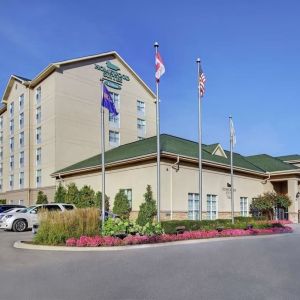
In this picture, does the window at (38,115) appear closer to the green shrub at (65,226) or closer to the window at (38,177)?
the window at (38,177)

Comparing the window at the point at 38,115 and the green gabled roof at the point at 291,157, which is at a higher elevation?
the window at the point at 38,115

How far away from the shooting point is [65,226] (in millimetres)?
15594

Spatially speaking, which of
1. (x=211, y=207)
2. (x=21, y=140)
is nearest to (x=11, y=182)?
(x=21, y=140)

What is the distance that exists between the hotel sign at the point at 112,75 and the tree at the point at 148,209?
65.4 feet

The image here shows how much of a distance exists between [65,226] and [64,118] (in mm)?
24787

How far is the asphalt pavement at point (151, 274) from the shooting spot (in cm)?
765

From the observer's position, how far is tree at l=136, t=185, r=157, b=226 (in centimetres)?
2509

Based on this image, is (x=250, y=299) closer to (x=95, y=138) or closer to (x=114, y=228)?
(x=114, y=228)

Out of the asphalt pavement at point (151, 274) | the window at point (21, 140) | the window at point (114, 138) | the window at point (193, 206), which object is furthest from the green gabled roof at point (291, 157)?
the asphalt pavement at point (151, 274)

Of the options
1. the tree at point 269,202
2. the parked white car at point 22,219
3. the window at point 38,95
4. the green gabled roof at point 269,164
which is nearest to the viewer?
the parked white car at point 22,219

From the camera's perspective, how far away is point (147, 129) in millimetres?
47125

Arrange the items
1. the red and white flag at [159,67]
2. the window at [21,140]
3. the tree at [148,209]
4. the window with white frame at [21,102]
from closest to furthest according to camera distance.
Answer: the red and white flag at [159,67] < the tree at [148,209] < the window at [21,140] < the window with white frame at [21,102]

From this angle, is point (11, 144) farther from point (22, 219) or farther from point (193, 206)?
point (193, 206)

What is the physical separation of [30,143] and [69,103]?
22.6 ft
